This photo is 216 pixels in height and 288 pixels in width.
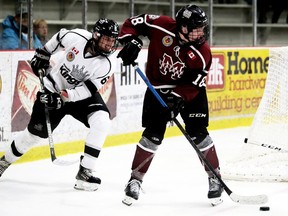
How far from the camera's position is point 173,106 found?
405cm

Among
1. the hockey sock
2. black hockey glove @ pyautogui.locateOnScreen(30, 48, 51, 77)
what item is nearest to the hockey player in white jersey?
black hockey glove @ pyautogui.locateOnScreen(30, 48, 51, 77)

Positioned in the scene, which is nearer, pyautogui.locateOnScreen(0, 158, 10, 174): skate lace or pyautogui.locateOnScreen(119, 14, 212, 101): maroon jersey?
pyautogui.locateOnScreen(119, 14, 212, 101): maroon jersey

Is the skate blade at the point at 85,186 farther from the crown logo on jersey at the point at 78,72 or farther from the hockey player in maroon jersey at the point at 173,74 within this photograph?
the crown logo on jersey at the point at 78,72

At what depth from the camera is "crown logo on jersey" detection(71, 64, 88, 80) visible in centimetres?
455

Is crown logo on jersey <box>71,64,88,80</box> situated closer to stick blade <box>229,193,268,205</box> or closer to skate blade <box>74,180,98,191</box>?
skate blade <box>74,180,98,191</box>

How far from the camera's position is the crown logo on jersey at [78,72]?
455cm

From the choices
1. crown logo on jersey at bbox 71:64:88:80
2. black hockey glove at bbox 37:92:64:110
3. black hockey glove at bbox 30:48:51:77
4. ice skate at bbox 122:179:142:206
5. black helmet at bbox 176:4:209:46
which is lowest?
ice skate at bbox 122:179:142:206

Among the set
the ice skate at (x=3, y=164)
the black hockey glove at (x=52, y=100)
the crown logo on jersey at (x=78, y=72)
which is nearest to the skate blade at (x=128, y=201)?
the black hockey glove at (x=52, y=100)

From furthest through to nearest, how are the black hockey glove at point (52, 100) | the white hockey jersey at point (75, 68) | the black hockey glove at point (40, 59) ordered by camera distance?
the black hockey glove at point (40, 59) < the white hockey jersey at point (75, 68) < the black hockey glove at point (52, 100)

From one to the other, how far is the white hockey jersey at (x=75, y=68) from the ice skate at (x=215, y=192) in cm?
91

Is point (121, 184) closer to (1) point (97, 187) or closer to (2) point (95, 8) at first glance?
(1) point (97, 187)

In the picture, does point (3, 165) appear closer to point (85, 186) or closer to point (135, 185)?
point (85, 186)

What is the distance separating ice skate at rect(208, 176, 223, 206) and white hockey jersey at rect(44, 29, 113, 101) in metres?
0.91

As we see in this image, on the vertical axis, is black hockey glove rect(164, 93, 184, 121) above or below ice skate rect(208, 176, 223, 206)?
above
